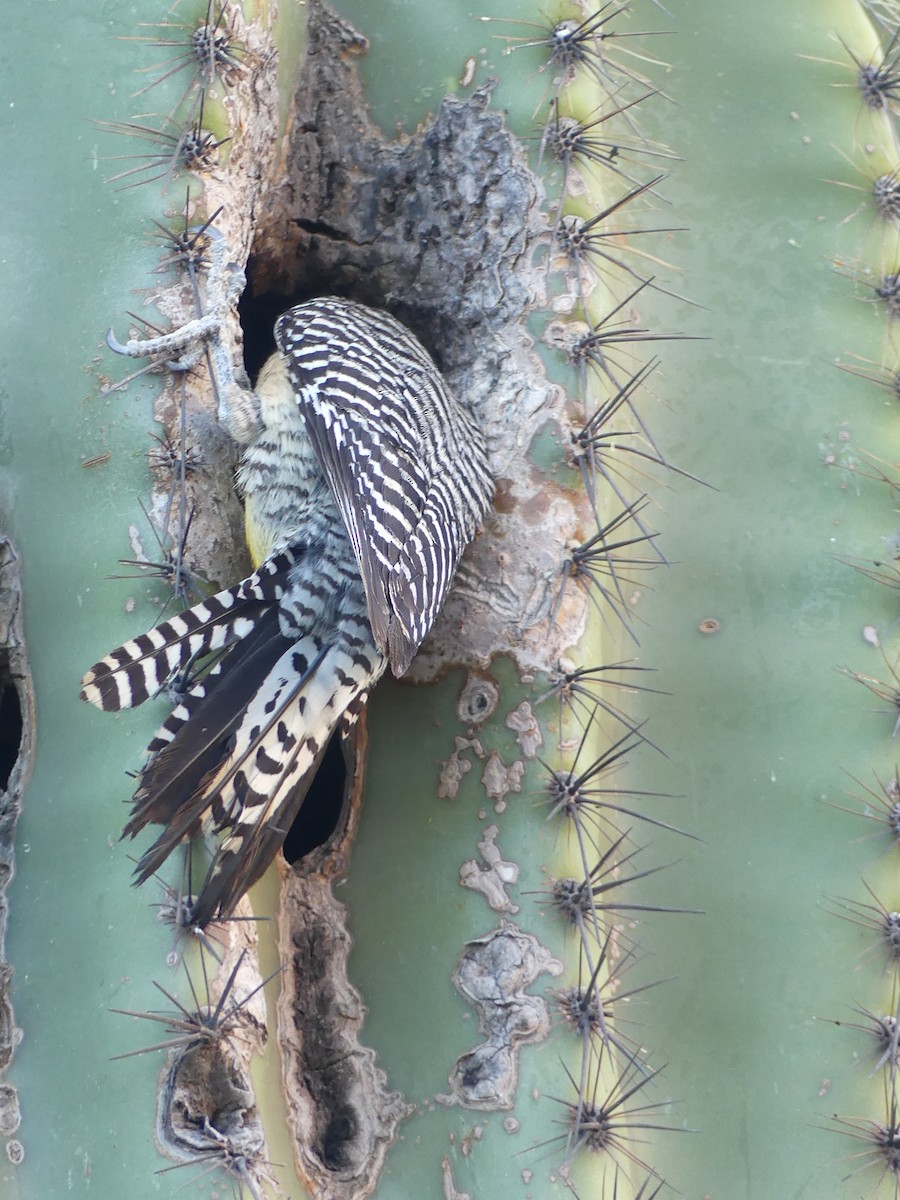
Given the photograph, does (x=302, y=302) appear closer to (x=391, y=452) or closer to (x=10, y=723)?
(x=391, y=452)

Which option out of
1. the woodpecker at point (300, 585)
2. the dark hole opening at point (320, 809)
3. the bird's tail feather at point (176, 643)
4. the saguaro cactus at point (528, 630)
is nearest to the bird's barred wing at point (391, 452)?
the woodpecker at point (300, 585)

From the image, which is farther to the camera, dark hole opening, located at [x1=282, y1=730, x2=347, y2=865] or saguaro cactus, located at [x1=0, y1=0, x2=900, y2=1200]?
dark hole opening, located at [x1=282, y1=730, x2=347, y2=865]

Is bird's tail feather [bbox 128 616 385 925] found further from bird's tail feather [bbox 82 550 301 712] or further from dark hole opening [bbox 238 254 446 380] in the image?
dark hole opening [bbox 238 254 446 380]

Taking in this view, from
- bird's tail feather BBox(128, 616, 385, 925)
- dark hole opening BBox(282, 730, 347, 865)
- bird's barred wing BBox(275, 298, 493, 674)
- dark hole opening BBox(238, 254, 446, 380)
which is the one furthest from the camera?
dark hole opening BBox(238, 254, 446, 380)

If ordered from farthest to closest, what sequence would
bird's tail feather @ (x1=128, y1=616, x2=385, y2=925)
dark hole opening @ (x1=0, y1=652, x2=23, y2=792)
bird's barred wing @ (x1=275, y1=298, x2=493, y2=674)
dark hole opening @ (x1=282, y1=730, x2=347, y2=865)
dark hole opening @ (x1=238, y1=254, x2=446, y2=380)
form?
dark hole opening @ (x1=238, y1=254, x2=446, y2=380) → dark hole opening @ (x1=282, y1=730, x2=347, y2=865) → dark hole opening @ (x1=0, y1=652, x2=23, y2=792) → bird's barred wing @ (x1=275, y1=298, x2=493, y2=674) → bird's tail feather @ (x1=128, y1=616, x2=385, y2=925)

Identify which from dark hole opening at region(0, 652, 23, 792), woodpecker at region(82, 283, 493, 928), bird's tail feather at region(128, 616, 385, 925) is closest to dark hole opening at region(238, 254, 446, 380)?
woodpecker at region(82, 283, 493, 928)

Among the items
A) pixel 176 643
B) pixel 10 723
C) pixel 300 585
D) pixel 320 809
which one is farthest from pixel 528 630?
pixel 10 723

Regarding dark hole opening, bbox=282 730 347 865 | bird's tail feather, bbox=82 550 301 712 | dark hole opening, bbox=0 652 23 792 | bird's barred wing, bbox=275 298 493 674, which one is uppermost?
bird's barred wing, bbox=275 298 493 674
